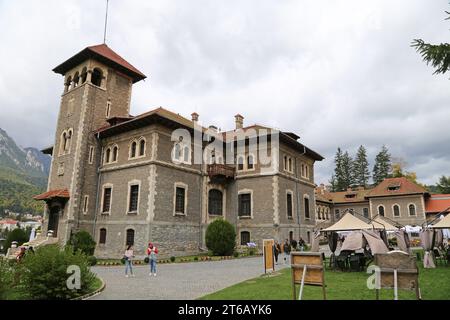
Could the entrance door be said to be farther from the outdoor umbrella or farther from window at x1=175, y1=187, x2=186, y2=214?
the outdoor umbrella

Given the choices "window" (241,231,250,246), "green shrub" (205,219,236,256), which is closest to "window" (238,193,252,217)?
"window" (241,231,250,246)

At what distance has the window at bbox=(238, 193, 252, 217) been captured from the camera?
2920cm

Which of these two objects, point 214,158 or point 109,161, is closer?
point 109,161

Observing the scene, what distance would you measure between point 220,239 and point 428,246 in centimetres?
1314

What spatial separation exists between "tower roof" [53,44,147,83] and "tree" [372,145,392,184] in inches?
2498

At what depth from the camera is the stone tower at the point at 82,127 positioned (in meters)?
A: 25.2

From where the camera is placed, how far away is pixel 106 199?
2644 centimetres

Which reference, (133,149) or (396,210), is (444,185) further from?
(133,149)

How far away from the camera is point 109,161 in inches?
1059

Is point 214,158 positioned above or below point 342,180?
below

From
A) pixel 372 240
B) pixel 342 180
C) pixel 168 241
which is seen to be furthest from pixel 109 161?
pixel 342 180

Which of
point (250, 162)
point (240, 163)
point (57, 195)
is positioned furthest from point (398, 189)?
point (57, 195)
